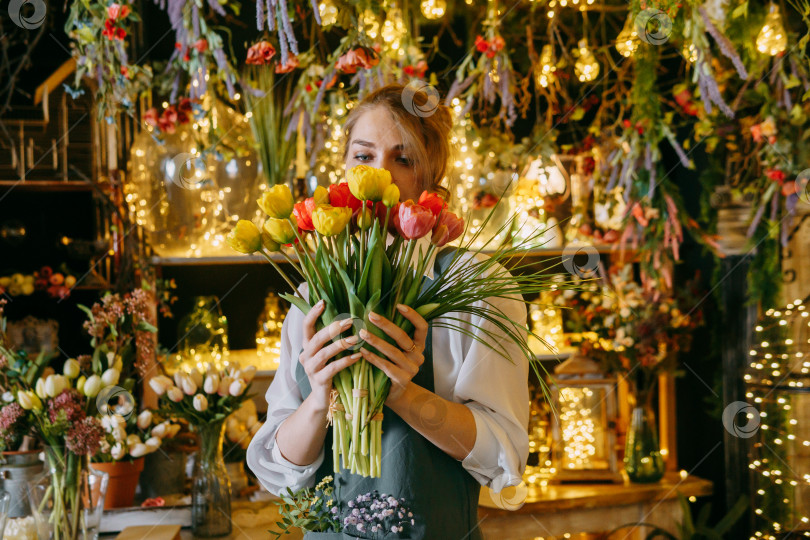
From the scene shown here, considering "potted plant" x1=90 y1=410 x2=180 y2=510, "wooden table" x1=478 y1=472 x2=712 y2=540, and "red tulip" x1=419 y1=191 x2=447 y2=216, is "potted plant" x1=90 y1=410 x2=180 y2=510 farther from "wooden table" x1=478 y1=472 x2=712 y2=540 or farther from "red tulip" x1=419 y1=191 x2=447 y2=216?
"red tulip" x1=419 y1=191 x2=447 y2=216

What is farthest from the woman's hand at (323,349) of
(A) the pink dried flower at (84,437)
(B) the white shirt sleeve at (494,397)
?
(A) the pink dried flower at (84,437)

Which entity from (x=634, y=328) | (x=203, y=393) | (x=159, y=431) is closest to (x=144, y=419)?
(x=159, y=431)

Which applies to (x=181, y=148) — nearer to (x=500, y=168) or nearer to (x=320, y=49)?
(x=320, y=49)

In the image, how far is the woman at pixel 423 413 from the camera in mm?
1022

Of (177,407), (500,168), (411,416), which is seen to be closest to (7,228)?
(177,407)

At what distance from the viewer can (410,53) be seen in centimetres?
197

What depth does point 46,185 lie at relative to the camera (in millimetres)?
2066

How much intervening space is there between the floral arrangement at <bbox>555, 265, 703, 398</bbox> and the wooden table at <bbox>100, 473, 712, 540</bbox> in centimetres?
30

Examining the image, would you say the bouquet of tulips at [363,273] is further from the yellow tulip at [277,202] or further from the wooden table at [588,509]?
the wooden table at [588,509]

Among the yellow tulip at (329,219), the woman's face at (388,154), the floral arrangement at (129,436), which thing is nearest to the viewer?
the yellow tulip at (329,219)

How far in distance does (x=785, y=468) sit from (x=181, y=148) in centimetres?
190

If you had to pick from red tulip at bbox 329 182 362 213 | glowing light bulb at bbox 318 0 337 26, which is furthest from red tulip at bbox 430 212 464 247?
glowing light bulb at bbox 318 0 337 26

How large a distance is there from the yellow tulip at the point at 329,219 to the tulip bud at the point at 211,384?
1.06 m

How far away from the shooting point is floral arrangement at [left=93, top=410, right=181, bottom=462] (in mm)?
1729
